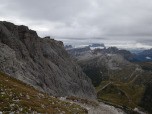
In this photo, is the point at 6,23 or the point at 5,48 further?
the point at 6,23

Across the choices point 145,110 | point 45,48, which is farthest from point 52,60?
point 145,110

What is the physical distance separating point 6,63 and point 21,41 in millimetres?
24411

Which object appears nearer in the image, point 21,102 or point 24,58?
point 21,102

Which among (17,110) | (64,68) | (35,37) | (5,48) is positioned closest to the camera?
(17,110)

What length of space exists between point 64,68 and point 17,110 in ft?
249

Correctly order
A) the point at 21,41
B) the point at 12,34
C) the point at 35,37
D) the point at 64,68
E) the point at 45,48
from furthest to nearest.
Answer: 1. the point at 64,68
2. the point at 45,48
3. the point at 35,37
4. the point at 21,41
5. the point at 12,34

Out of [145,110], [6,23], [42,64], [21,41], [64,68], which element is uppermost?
[6,23]

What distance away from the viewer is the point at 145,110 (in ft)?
638

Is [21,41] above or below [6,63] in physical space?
above

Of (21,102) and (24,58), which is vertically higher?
(24,58)

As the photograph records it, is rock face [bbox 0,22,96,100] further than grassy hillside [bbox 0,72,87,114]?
Yes

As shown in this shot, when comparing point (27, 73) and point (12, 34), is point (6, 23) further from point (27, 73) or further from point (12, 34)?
point (27, 73)

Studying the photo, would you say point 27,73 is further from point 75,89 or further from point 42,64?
point 75,89

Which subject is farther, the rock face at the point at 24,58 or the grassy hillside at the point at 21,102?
the rock face at the point at 24,58
